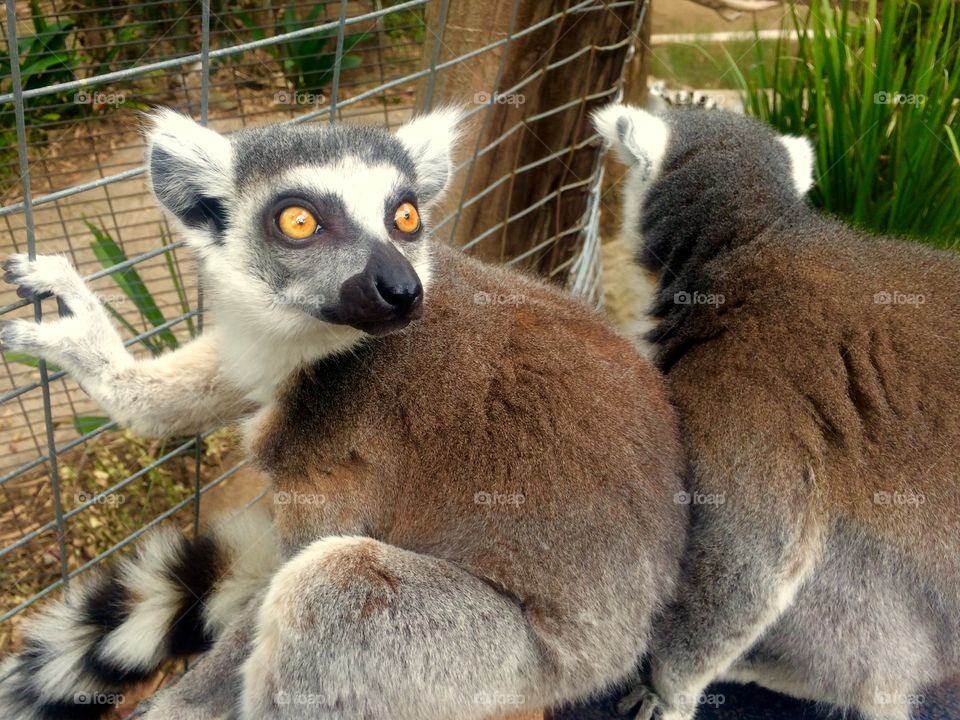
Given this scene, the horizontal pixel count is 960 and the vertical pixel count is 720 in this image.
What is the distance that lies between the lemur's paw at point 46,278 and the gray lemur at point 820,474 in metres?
1.91

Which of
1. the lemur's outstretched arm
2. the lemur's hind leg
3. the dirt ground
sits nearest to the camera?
the lemur's hind leg

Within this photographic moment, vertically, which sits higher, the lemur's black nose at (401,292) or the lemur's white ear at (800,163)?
the lemur's black nose at (401,292)

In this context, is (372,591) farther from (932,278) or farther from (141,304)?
(141,304)

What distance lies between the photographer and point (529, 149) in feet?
14.9

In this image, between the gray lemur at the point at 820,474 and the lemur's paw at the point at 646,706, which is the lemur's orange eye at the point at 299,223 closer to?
the gray lemur at the point at 820,474

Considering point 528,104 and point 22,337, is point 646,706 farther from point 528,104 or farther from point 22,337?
point 528,104

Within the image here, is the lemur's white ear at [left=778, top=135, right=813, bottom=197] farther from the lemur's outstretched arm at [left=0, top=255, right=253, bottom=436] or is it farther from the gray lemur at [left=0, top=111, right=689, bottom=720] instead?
the lemur's outstretched arm at [left=0, top=255, right=253, bottom=436]

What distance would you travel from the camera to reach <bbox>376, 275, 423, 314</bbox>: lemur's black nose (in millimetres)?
2248

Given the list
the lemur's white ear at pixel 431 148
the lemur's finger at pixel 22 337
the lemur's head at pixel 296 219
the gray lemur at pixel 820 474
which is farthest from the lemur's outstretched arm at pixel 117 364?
the gray lemur at pixel 820 474

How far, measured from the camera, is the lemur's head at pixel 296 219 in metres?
2.36

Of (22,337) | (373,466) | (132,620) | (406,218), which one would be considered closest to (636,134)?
(406,218)

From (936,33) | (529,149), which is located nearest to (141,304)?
(529,149)

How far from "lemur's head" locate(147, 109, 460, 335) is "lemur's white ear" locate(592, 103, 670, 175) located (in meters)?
1.11

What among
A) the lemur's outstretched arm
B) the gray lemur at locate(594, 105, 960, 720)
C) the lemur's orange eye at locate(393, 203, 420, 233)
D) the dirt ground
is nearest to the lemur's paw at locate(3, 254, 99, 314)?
the lemur's outstretched arm
